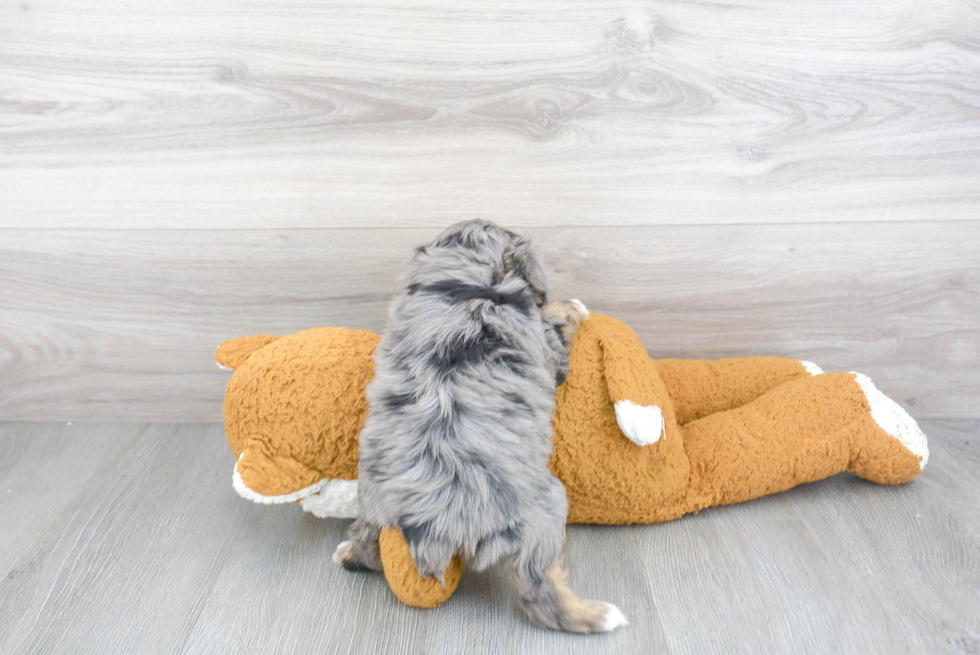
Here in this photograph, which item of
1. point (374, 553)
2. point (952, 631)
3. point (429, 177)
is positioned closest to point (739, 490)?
point (952, 631)

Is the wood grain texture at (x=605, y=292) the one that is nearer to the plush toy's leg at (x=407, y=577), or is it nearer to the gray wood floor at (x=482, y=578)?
the gray wood floor at (x=482, y=578)

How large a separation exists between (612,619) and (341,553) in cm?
35

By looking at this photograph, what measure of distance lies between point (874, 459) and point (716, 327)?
0.31 metres

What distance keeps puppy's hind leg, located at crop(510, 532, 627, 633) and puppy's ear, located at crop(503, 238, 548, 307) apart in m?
0.31

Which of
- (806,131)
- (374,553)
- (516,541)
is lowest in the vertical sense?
(374,553)

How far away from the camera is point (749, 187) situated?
3.52 feet

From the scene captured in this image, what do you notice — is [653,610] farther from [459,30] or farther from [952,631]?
[459,30]

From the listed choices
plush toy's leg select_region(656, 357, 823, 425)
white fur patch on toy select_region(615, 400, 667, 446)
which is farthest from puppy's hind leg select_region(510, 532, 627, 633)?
plush toy's leg select_region(656, 357, 823, 425)

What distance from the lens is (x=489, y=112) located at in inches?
41.1

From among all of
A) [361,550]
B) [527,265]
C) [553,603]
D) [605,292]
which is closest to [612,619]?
[553,603]

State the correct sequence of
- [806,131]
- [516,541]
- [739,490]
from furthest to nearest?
[806,131]
[739,490]
[516,541]

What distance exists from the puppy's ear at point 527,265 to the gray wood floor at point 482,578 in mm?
344

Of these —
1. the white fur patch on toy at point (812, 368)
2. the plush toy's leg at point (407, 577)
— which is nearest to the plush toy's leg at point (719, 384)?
the white fur patch on toy at point (812, 368)

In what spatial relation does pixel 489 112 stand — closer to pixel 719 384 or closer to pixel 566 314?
pixel 566 314
